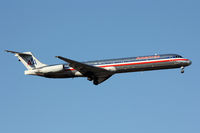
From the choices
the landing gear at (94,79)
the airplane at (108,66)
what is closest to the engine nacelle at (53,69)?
the airplane at (108,66)

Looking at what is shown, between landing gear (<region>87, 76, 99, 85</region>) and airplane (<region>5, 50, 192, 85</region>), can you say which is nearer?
airplane (<region>5, 50, 192, 85</region>)

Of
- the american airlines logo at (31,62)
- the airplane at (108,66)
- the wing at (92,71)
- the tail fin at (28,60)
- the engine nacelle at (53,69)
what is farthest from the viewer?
the american airlines logo at (31,62)

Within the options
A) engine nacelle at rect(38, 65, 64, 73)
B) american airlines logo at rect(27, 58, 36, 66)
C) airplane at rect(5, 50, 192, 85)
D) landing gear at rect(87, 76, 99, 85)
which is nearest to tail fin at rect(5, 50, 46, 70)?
american airlines logo at rect(27, 58, 36, 66)

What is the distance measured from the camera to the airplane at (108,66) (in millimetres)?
40719

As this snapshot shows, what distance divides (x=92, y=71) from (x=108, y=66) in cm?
221

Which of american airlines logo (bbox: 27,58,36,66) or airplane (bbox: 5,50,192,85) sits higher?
american airlines logo (bbox: 27,58,36,66)

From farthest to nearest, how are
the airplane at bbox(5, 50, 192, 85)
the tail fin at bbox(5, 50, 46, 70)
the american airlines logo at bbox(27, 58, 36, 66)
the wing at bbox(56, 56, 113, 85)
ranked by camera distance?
the american airlines logo at bbox(27, 58, 36, 66) → the tail fin at bbox(5, 50, 46, 70) → the airplane at bbox(5, 50, 192, 85) → the wing at bbox(56, 56, 113, 85)

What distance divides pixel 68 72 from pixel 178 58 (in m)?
14.6

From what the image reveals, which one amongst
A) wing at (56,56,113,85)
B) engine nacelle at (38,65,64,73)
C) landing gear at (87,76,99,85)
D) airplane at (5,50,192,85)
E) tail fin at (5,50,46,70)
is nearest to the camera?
wing at (56,56,113,85)

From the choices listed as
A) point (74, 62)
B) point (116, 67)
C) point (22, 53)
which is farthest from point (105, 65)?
point (22, 53)

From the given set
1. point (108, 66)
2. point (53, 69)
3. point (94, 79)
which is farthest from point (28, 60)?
point (108, 66)

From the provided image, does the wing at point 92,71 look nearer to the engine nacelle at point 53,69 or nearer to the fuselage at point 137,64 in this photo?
the fuselage at point 137,64

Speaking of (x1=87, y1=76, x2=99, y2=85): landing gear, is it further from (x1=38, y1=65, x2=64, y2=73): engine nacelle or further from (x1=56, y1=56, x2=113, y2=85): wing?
(x1=38, y1=65, x2=64, y2=73): engine nacelle

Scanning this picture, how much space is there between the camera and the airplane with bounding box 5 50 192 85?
134 ft
